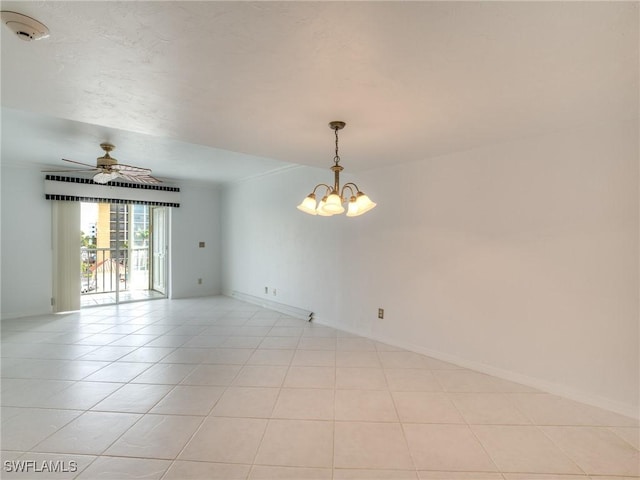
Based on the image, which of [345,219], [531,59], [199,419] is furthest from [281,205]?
[531,59]

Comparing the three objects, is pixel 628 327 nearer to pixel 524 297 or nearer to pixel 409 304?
pixel 524 297

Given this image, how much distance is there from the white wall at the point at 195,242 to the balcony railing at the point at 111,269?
117 cm

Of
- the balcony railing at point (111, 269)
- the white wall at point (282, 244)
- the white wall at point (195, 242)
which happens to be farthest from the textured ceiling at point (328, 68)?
the balcony railing at point (111, 269)

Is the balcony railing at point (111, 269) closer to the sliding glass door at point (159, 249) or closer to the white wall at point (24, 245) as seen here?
the sliding glass door at point (159, 249)

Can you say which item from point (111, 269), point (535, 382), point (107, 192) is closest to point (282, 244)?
point (107, 192)

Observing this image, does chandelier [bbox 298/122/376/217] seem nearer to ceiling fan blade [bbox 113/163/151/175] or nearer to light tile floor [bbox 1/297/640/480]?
light tile floor [bbox 1/297/640/480]

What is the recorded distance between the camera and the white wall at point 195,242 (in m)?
6.21

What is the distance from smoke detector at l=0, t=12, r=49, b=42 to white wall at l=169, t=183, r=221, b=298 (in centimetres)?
525

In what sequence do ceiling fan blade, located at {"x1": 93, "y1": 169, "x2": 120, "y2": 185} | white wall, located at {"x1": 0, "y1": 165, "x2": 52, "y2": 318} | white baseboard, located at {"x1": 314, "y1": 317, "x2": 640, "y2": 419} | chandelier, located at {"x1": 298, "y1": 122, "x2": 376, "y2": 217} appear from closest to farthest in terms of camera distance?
chandelier, located at {"x1": 298, "y1": 122, "x2": 376, "y2": 217}
white baseboard, located at {"x1": 314, "y1": 317, "x2": 640, "y2": 419}
ceiling fan blade, located at {"x1": 93, "y1": 169, "x2": 120, "y2": 185}
white wall, located at {"x1": 0, "y1": 165, "x2": 52, "y2": 318}

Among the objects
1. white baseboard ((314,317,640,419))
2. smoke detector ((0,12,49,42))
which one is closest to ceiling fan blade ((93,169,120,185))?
smoke detector ((0,12,49,42))

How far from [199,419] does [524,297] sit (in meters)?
2.84

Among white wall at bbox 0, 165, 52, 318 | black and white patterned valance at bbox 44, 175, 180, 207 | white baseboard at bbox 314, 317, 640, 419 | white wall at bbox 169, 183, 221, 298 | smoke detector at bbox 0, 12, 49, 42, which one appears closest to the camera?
smoke detector at bbox 0, 12, 49, 42

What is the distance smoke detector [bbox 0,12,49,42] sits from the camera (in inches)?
45.0

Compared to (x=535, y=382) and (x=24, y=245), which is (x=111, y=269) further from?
(x=535, y=382)
